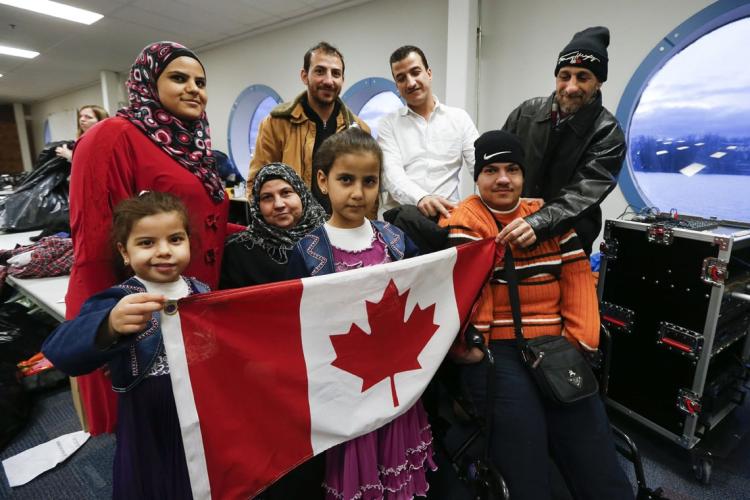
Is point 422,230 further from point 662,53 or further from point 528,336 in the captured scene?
point 662,53

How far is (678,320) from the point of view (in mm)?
1866

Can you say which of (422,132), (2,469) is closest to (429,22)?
(422,132)

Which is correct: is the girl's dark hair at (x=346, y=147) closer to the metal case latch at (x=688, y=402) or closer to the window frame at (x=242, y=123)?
the metal case latch at (x=688, y=402)

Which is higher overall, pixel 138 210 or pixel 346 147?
pixel 346 147

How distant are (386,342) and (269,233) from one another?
26.2 inches

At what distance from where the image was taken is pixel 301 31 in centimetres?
514

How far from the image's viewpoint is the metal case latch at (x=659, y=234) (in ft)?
6.03

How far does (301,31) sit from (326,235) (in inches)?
193

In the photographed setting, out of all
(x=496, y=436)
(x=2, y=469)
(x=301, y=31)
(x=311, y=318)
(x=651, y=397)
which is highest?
(x=301, y=31)

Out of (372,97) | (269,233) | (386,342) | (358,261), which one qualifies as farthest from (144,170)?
(372,97)

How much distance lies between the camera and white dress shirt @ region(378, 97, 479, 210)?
6.89 ft

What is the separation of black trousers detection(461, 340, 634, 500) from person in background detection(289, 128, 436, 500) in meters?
0.26

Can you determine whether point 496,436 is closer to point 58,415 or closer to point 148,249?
point 148,249

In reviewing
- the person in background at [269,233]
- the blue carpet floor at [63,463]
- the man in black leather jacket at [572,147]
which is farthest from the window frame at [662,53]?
the blue carpet floor at [63,463]
